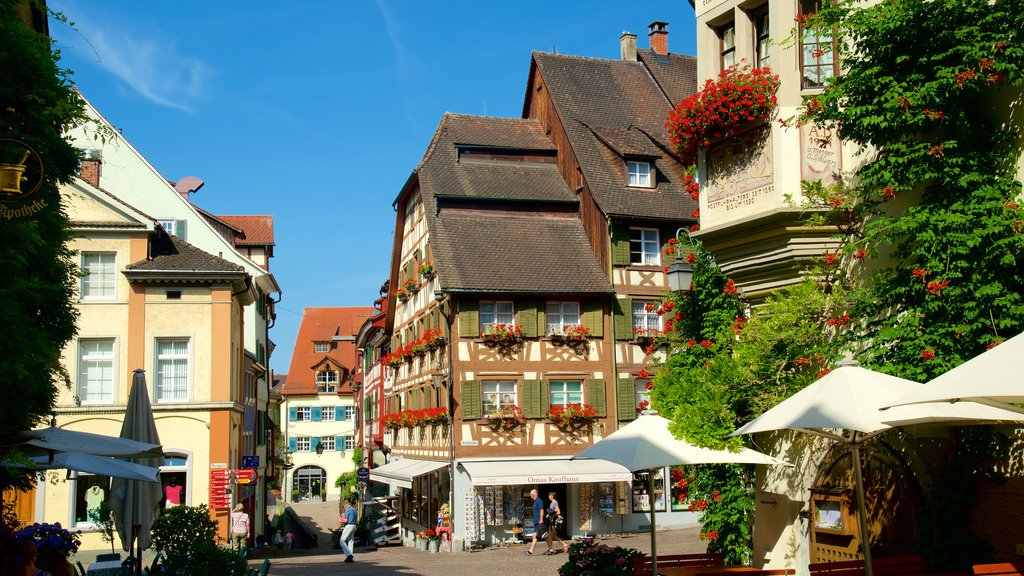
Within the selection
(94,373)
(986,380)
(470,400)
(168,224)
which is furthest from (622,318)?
(986,380)

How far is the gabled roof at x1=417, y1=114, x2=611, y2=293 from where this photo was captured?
29.9 metres

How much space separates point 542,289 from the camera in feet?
97.6

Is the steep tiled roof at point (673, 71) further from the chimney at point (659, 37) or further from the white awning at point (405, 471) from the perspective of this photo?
the white awning at point (405, 471)

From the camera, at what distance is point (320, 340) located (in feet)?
226

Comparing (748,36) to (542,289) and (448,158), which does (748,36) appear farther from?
(448,158)

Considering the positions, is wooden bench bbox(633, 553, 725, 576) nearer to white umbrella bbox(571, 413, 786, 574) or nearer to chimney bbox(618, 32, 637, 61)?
white umbrella bbox(571, 413, 786, 574)

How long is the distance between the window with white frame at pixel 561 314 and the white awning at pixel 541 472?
3.91m

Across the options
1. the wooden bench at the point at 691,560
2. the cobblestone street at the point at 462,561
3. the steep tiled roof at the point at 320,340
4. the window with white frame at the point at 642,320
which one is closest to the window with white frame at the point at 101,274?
the cobblestone street at the point at 462,561

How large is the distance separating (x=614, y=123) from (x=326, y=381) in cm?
3791

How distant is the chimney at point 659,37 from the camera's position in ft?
131

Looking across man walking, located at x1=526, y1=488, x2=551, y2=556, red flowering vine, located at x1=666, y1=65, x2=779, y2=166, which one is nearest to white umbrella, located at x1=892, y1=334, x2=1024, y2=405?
red flowering vine, located at x1=666, y1=65, x2=779, y2=166

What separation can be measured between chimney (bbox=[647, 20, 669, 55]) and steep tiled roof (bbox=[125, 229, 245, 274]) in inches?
776

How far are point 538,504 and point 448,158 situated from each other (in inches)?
481

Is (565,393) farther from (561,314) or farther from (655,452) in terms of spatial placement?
(655,452)
